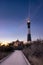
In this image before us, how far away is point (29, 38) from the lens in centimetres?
11069

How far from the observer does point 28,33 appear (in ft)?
341

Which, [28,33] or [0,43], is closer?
[0,43]

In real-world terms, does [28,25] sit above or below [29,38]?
above

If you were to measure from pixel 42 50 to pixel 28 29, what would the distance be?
258ft

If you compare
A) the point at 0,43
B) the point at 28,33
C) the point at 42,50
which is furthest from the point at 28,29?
the point at 42,50

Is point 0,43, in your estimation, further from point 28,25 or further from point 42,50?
point 42,50

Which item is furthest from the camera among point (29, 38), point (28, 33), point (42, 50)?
point (29, 38)

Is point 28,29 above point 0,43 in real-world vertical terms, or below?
above

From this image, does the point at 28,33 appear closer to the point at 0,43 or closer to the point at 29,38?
the point at 29,38

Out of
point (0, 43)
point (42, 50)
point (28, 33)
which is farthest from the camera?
point (28, 33)

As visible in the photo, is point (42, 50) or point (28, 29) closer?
point (42, 50)

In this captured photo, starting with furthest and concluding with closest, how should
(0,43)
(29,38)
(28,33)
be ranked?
1. (29,38)
2. (28,33)
3. (0,43)

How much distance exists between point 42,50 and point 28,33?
249ft

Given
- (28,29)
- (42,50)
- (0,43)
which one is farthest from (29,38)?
(42,50)
